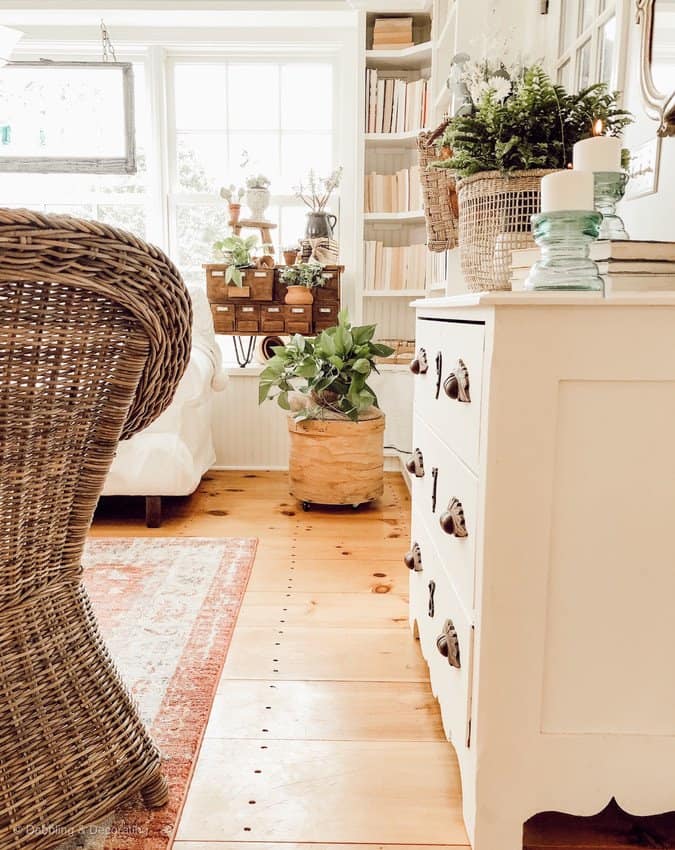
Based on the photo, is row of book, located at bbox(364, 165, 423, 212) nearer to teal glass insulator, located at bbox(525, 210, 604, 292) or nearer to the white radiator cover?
the white radiator cover

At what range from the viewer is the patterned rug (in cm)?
121

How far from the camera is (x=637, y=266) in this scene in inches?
41.8

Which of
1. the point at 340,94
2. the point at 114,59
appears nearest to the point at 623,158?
the point at 340,94

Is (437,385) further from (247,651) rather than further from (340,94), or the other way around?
(340,94)

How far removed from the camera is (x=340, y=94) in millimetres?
3750

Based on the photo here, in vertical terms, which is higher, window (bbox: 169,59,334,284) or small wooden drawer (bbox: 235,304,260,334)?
window (bbox: 169,59,334,284)

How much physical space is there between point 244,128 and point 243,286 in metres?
0.91

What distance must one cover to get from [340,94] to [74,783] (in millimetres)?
3454

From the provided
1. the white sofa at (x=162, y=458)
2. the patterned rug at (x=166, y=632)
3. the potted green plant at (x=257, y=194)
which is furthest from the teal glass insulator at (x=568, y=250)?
the potted green plant at (x=257, y=194)

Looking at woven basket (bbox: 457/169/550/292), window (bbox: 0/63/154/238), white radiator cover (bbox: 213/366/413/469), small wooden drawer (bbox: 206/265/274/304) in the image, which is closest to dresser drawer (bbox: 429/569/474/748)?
woven basket (bbox: 457/169/550/292)

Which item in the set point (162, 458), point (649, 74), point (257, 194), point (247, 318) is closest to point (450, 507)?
point (649, 74)

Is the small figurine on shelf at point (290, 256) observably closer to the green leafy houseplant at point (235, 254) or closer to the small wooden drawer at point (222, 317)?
the green leafy houseplant at point (235, 254)

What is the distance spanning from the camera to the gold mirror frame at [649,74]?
1387 millimetres

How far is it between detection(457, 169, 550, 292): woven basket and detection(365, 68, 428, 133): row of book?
2200 mm
